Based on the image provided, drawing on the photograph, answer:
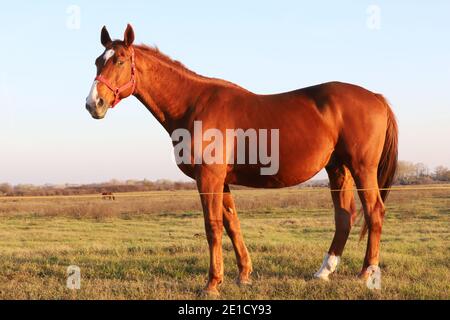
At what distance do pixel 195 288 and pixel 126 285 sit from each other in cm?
90

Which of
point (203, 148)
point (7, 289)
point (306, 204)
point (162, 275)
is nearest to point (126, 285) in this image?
point (162, 275)

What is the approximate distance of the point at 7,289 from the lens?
536cm

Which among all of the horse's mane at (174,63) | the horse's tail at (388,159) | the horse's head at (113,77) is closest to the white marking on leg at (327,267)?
the horse's tail at (388,159)

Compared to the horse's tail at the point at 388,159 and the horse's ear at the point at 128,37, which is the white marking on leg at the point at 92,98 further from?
the horse's tail at the point at 388,159

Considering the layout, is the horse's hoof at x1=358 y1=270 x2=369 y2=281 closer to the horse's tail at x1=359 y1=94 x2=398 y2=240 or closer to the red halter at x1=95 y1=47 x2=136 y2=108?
the horse's tail at x1=359 y1=94 x2=398 y2=240

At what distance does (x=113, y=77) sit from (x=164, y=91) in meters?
0.66

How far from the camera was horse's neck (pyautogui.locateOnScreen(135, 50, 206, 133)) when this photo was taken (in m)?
5.37

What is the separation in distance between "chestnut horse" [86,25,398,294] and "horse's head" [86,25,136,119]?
0.01 metres

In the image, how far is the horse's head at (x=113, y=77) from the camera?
4.90 m

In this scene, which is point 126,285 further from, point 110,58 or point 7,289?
point 110,58

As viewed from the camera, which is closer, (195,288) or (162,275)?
(195,288)

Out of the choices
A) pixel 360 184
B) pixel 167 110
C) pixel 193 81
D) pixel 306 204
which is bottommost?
pixel 306 204

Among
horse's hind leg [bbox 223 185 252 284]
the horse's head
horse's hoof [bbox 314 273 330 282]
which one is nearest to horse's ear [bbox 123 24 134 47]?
the horse's head
